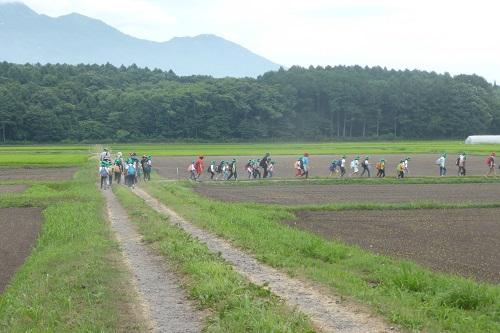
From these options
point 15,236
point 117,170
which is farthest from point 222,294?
point 117,170

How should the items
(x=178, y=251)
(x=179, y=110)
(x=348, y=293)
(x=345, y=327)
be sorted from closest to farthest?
1. (x=345, y=327)
2. (x=348, y=293)
3. (x=178, y=251)
4. (x=179, y=110)

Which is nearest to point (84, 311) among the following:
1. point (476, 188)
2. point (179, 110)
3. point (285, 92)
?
point (476, 188)

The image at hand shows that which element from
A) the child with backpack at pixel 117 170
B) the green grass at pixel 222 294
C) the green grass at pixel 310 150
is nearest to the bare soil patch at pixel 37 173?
the child with backpack at pixel 117 170

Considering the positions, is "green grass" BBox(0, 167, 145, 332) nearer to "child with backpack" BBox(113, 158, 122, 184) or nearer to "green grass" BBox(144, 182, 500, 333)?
"green grass" BBox(144, 182, 500, 333)

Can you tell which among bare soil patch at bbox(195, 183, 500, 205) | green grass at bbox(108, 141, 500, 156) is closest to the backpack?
bare soil patch at bbox(195, 183, 500, 205)

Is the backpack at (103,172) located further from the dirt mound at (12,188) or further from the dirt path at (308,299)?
the dirt path at (308,299)

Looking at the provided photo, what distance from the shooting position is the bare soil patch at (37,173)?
4293 cm

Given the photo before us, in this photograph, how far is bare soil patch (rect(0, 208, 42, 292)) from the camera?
46.1 ft

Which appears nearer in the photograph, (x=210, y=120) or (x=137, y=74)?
(x=210, y=120)

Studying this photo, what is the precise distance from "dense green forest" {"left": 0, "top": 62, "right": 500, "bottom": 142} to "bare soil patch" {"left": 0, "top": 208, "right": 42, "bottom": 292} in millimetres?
85904

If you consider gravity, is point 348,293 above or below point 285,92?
below

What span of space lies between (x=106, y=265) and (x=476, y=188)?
26963mm

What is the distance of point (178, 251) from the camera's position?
1340 centimetres

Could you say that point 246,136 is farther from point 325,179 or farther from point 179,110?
→ point 325,179
